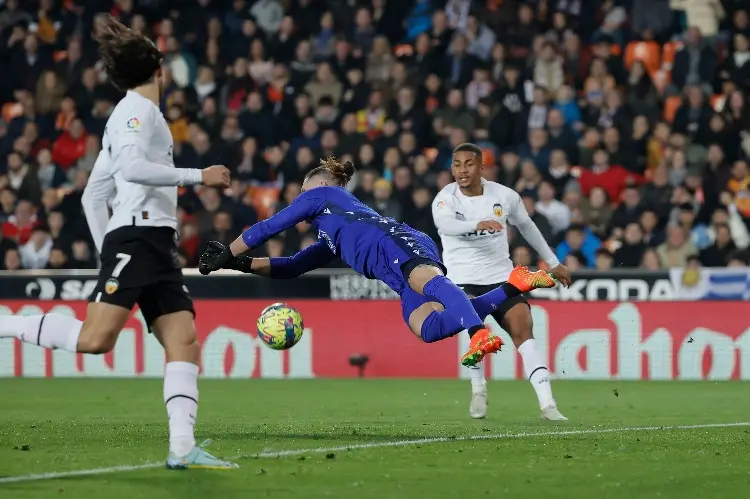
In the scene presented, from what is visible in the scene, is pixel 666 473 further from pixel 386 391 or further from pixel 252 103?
pixel 252 103

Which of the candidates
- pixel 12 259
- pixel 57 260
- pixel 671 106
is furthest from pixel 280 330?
pixel 671 106

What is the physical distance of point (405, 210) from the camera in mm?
18078

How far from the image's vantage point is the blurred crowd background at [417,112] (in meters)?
18.0

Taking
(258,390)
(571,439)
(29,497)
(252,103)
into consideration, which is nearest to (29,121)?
(252,103)

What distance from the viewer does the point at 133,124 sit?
7.02 m

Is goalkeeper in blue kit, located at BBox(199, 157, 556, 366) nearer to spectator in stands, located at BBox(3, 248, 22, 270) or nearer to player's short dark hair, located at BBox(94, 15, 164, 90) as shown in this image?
player's short dark hair, located at BBox(94, 15, 164, 90)

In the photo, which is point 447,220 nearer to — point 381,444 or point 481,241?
point 481,241

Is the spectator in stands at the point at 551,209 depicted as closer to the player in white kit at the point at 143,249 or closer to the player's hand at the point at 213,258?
the player's hand at the point at 213,258

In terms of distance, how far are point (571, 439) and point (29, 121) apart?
13837 mm

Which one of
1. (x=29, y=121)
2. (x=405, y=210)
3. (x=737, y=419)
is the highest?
(x=29, y=121)

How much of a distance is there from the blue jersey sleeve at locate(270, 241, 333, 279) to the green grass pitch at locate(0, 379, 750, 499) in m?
1.10

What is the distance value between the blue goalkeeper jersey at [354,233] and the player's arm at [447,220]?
1488 mm

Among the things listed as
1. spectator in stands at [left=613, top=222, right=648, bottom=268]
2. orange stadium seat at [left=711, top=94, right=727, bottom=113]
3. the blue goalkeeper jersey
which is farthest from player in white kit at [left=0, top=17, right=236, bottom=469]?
orange stadium seat at [left=711, top=94, right=727, bottom=113]

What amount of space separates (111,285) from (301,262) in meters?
3.38
